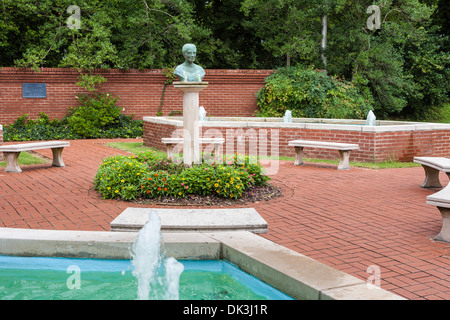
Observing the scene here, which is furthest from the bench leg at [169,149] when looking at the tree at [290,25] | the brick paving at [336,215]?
the tree at [290,25]

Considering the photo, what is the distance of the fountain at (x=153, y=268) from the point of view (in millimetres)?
4051

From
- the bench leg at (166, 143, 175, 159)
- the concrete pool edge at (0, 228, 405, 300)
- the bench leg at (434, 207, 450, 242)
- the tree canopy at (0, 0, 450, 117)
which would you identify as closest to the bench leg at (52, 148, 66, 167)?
the bench leg at (166, 143, 175, 159)

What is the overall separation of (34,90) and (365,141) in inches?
464

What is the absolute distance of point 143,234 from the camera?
4.56 m

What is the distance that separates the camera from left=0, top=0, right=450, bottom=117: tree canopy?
58.3 ft

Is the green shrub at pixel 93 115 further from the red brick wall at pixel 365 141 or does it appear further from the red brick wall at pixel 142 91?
the red brick wall at pixel 365 141

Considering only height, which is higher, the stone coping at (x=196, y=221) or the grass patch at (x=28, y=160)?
the grass patch at (x=28, y=160)

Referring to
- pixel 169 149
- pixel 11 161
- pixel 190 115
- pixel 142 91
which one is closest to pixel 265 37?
pixel 142 91

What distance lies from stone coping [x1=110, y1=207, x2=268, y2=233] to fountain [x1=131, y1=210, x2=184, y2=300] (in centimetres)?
52

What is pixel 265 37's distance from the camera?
20.1 m

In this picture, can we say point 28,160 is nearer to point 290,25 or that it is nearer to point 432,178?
point 432,178

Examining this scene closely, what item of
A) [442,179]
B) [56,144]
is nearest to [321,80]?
[442,179]

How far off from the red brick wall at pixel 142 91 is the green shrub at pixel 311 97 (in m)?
0.78

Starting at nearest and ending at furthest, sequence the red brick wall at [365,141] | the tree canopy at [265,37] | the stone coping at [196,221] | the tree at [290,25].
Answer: the stone coping at [196,221]
the red brick wall at [365,141]
the tree canopy at [265,37]
the tree at [290,25]
